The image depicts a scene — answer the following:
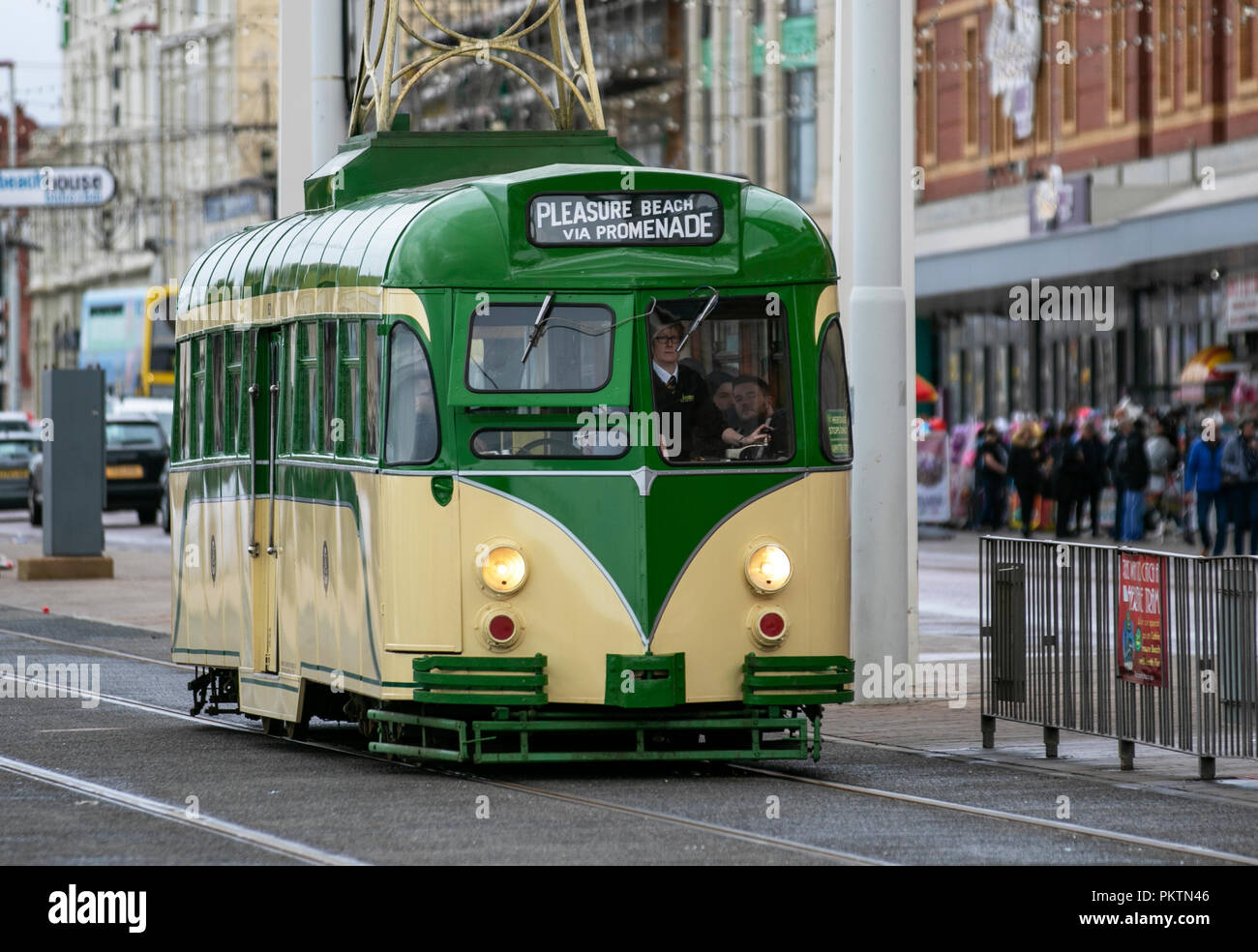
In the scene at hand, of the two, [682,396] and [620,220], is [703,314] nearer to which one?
[682,396]

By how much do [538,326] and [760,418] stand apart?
113cm

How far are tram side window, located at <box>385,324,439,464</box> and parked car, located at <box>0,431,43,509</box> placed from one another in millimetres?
40444

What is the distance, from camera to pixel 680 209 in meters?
12.7

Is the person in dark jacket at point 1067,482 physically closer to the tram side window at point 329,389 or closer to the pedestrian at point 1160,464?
the pedestrian at point 1160,464

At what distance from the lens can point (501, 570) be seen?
12.3 meters

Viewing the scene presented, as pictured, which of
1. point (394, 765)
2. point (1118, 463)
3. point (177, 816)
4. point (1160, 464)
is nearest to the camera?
point (177, 816)

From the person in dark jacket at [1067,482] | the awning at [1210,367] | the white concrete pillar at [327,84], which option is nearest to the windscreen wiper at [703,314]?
the white concrete pillar at [327,84]

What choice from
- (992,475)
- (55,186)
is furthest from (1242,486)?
(55,186)

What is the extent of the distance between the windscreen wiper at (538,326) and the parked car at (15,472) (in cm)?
4068

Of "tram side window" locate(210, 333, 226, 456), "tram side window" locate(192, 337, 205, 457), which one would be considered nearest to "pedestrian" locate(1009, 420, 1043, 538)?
"tram side window" locate(192, 337, 205, 457)
